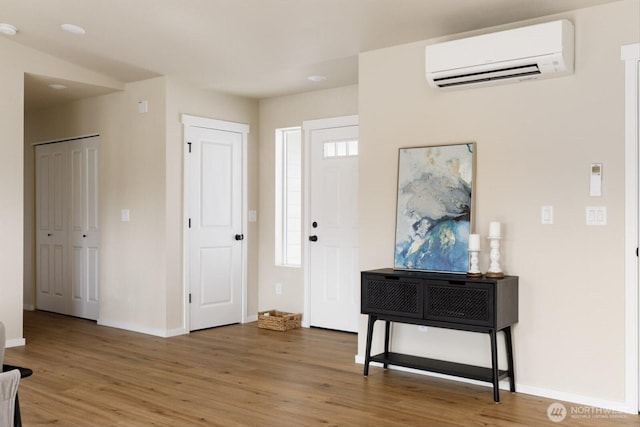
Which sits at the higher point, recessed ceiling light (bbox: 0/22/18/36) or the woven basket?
recessed ceiling light (bbox: 0/22/18/36)

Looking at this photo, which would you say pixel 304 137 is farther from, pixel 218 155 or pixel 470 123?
pixel 470 123

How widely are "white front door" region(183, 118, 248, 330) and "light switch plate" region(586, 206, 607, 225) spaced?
3707mm

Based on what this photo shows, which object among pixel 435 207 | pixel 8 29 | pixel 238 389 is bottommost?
pixel 238 389

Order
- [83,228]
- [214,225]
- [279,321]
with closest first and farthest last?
1. [279,321]
2. [214,225]
3. [83,228]

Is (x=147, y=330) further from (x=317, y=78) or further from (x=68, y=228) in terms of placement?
(x=317, y=78)

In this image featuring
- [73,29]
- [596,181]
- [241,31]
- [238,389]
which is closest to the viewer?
[596,181]

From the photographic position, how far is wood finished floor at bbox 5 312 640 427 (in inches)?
134

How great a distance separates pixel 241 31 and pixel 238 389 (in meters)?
2.54

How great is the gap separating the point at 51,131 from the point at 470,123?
16.4ft

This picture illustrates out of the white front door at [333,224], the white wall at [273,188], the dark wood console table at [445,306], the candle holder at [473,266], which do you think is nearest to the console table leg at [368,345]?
the dark wood console table at [445,306]

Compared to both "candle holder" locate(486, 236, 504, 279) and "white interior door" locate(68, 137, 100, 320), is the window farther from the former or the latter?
"candle holder" locate(486, 236, 504, 279)

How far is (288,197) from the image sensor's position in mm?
6562

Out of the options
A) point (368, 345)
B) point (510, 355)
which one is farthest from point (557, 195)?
point (368, 345)

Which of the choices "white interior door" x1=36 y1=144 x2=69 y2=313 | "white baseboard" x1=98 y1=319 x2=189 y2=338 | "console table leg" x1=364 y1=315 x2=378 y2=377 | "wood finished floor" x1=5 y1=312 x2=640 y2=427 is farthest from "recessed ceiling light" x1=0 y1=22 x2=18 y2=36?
"console table leg" x1=364 y1=315 x2=378 y2=377
